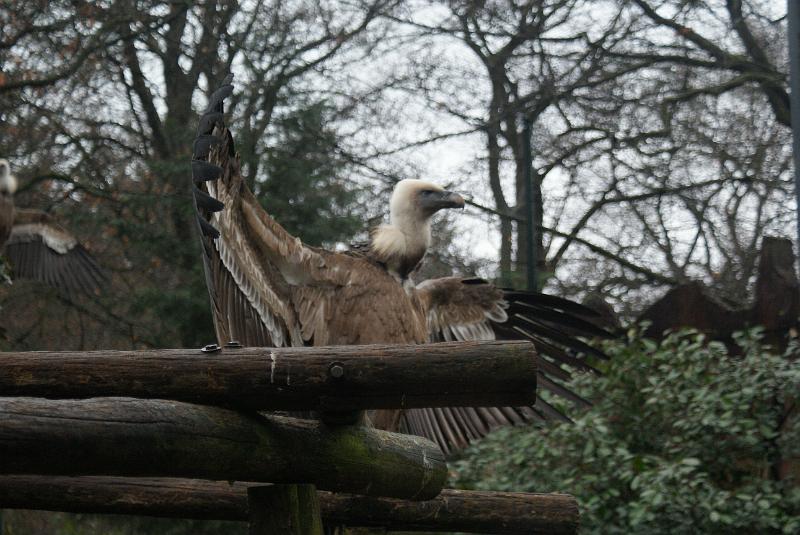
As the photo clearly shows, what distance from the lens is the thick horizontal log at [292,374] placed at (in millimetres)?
2219

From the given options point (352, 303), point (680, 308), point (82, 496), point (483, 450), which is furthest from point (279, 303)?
point (680, 308)

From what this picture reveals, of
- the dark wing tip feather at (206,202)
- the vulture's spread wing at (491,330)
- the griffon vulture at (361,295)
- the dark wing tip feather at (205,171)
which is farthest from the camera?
the vulture's spread wing at (491,330)

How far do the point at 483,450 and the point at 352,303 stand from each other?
2.82 m

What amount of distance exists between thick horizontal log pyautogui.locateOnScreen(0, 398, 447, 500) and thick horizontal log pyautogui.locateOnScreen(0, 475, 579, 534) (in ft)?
2.25

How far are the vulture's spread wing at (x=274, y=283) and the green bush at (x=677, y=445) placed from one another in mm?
1686

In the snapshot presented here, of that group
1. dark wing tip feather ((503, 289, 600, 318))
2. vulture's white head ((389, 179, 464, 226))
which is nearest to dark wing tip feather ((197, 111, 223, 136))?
vulture's white head ((389, 179, 464, 226))

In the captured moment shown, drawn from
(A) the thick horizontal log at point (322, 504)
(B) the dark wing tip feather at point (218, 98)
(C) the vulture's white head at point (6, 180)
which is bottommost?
(A) the thick horizontal log at point (322, 504)

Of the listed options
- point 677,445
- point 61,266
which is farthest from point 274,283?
point 61,266

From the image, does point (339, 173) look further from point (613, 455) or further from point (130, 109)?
point (613, 455)

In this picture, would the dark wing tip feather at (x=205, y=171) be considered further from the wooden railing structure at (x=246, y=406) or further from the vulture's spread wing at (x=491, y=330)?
the vulture's spread wing at (x=491, y=330)


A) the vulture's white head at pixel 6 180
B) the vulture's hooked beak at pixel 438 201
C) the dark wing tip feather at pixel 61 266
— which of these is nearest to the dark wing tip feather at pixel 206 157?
the vulture's hooked beak at pixel 438 201

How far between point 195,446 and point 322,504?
60.0 inches

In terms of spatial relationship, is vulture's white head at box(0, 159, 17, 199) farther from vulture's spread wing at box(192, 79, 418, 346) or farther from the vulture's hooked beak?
vulture's spread wing at box(192, 79, 418, 346)

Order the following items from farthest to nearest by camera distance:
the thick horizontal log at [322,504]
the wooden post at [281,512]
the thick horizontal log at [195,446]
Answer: the thick horizontal log at [322,504] → the wooden post at [281,512] → the thick horizontal log at [195,446]
